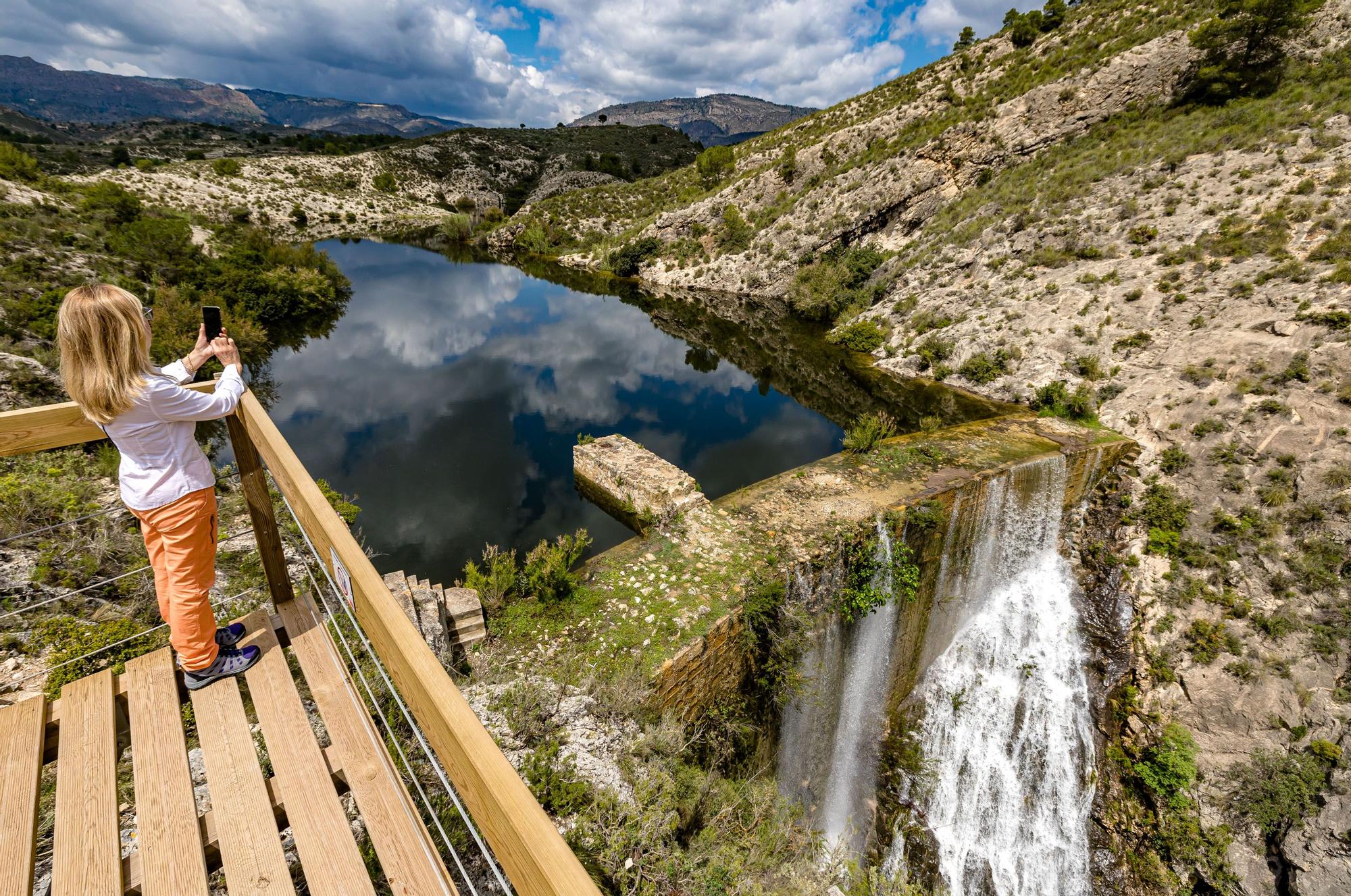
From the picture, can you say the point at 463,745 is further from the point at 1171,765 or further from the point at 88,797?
the point at 1171,765

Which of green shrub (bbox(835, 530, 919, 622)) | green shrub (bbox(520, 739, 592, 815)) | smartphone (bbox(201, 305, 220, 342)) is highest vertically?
smartphone (bbox(201, 305, 220, 342))

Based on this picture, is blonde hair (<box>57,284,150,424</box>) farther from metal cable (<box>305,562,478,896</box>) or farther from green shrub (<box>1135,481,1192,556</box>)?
green shrub (<box>1135,481,1192,556</box>)

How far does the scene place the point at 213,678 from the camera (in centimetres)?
334

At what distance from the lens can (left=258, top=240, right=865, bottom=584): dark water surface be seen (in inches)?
491

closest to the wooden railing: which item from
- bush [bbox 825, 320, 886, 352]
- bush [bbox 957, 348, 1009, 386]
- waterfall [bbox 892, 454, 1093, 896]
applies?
waterfall [bbox 892, 454, 1093, 896]

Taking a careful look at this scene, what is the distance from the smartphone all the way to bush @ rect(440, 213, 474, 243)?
57.2 meters

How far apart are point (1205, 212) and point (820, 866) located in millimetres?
24802

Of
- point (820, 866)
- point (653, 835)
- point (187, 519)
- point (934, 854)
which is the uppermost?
point (187, 519)

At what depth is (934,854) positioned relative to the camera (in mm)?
9555

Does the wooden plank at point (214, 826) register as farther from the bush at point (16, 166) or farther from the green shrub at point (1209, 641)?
the bush at point (16, 166)

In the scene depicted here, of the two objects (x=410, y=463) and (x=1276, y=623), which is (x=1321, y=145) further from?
(x=410, y=463)

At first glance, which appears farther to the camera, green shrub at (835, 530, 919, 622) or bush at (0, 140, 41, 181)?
bush at (0, 140, 41, 181)

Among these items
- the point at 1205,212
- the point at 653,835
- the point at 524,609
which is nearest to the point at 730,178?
the point at 1205,212

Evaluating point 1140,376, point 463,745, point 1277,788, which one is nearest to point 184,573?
point 463,745
